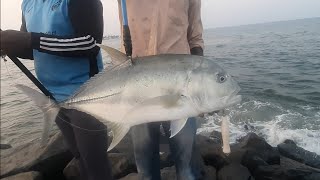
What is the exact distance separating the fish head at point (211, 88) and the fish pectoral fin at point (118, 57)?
0.50 meters

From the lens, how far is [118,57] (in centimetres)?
257

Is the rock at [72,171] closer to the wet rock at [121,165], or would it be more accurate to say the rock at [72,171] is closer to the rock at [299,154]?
the wet rock at [121,165]

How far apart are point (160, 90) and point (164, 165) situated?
4516 mm

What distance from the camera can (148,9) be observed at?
3193 mm

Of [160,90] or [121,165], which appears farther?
[121,165]

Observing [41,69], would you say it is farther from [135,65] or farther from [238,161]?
[238,161]

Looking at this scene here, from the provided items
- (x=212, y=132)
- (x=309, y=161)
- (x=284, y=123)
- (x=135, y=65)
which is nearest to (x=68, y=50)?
(x=135, y=65)

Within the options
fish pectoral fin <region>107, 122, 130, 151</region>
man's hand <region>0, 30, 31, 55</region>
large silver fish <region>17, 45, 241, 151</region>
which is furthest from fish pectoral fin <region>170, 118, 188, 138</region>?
man's hand <region>0, 30, 31, 55</region>

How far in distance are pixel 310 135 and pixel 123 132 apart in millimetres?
8617

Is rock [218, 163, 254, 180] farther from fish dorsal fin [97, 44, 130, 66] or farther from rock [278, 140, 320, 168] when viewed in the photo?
fish dorsal fin [97, 44, 130, 66]

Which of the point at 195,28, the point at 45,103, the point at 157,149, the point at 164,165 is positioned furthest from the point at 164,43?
the point at 164,165

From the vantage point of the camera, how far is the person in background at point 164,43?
10.5ft

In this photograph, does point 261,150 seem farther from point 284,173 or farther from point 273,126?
point 273,126

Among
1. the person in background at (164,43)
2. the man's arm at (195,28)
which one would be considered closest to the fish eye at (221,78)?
the person in background at (164,43)
